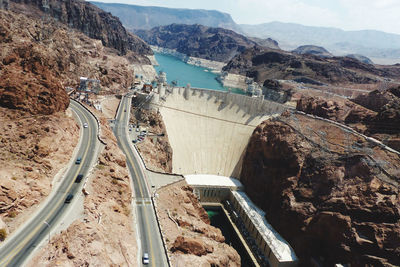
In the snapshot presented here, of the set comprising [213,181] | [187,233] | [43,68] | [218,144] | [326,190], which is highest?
[43,68]

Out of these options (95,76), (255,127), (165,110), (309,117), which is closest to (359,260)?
(309,117)

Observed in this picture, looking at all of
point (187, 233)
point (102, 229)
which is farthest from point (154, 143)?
point (102, 229)

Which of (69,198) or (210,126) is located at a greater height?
(69,198)

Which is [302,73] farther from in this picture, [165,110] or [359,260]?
[359,260]

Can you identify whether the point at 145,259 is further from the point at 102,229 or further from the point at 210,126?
the point at 210,126

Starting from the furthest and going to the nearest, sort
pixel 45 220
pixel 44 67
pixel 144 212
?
1. pixel 44 67
2. pixel 144 212
3. pixel 45 220

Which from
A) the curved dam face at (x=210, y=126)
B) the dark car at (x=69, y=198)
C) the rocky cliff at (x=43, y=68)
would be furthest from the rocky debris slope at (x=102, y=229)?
the curved dam face at (x=210, y=126)

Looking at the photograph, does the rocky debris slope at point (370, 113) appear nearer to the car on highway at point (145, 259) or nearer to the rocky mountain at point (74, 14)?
the car on highway at point (145, 259)
